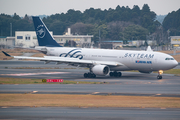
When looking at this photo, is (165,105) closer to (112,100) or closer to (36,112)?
(112,100)

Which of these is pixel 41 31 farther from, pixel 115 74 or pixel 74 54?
pixel 115 74

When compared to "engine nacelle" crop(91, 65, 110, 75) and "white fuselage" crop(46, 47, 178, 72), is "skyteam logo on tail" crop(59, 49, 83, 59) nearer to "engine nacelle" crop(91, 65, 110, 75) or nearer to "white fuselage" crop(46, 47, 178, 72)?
"white fuselage" crop(46, 47, 178, 72)

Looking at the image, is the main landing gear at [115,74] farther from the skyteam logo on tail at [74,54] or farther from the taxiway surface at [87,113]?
the taxiway surface at [87,113]

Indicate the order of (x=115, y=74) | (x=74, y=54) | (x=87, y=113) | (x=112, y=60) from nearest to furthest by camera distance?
(x=87, y=113) < (x=112, y=60) < (x=115, y=74) < (x=74, y=54)

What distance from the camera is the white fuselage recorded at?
50.4 metres

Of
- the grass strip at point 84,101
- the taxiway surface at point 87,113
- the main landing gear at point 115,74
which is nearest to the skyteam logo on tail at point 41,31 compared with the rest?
the main landing gear at point 115,74

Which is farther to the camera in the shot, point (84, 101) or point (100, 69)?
point (100, 69)

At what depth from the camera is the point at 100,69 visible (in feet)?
169

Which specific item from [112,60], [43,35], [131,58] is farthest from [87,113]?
[43,35]

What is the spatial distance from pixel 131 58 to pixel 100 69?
5.67 meters

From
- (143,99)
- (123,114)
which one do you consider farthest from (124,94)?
(123,114)

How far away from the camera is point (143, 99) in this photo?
3166 centimetres

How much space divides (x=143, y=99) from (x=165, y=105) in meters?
3.75

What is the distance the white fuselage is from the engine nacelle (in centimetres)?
168
